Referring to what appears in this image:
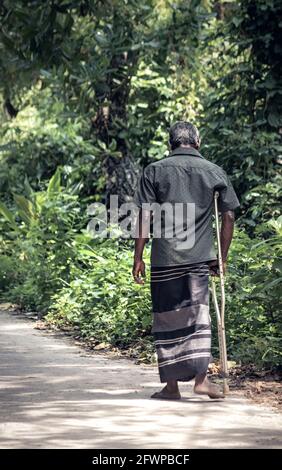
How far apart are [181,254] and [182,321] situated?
1.75 ft

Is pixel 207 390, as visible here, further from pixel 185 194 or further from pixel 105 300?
pixel 105 300

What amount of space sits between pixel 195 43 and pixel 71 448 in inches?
489

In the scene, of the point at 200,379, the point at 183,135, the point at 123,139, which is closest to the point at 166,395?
the point at 200,379

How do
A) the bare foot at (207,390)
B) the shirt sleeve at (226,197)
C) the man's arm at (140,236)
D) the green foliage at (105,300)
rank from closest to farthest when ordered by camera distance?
the bare foot at (207,390), the man's arm at (140,236), the shirt sleeve at (226,197), the green foliage at (105,300)

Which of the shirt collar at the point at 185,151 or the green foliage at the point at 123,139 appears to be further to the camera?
the green foliage at the point at 123,139

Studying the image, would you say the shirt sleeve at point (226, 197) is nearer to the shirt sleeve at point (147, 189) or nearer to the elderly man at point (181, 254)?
the elderly man at point (181, 254)

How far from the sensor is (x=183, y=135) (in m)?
9.59

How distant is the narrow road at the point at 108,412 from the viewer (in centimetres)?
746

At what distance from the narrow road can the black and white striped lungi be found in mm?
285

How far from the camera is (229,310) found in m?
11.9

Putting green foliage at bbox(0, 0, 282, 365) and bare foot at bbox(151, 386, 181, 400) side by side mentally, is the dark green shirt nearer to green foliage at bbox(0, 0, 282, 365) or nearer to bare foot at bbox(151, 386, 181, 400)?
bare foot at bbox(151, 386, 181, 400)

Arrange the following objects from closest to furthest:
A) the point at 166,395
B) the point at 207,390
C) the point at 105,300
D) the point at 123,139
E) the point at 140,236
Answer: the point at 207,390, the point at 166,395, the point at 140,236, the point at 105,300, the point at 123,139

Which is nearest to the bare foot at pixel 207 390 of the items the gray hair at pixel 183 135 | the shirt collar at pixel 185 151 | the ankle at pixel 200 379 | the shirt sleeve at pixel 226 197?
the ankle at pixel 200 379

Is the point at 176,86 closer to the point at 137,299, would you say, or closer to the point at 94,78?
the point at 94,78
